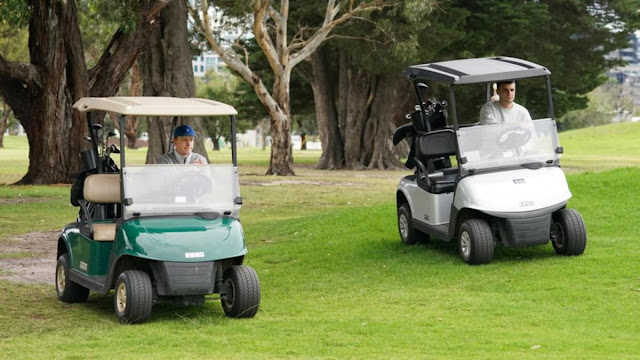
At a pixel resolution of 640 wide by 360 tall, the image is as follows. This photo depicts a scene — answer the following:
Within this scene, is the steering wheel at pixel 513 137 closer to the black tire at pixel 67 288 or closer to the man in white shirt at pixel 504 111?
the man in white shirt at pixel 504 111

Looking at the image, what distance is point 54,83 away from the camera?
1092 inches

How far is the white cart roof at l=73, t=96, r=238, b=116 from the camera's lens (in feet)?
31.6

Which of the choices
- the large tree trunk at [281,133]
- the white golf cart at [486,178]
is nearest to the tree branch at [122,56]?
the large tree trunk at [281,133]

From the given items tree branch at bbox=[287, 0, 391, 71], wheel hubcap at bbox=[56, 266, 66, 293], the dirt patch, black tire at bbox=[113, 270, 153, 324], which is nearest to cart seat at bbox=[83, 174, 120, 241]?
wheel hubcap at bbox=[56, 266, 66, 293]

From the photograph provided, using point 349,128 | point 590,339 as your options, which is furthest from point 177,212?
point 349,128

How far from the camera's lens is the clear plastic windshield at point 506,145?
12281 mm

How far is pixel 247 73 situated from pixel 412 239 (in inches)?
886

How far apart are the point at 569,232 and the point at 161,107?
4.67 meters

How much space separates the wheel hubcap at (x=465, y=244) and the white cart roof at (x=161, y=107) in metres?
3.25

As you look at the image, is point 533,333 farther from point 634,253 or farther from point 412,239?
point 412,239

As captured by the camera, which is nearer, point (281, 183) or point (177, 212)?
point (177, 212)

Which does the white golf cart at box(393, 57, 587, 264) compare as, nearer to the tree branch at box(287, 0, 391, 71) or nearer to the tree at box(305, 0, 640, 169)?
the tree branch at box(287, 0, 391, 71)

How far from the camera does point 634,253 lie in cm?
1191

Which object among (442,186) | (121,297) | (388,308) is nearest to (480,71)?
(442,186)
